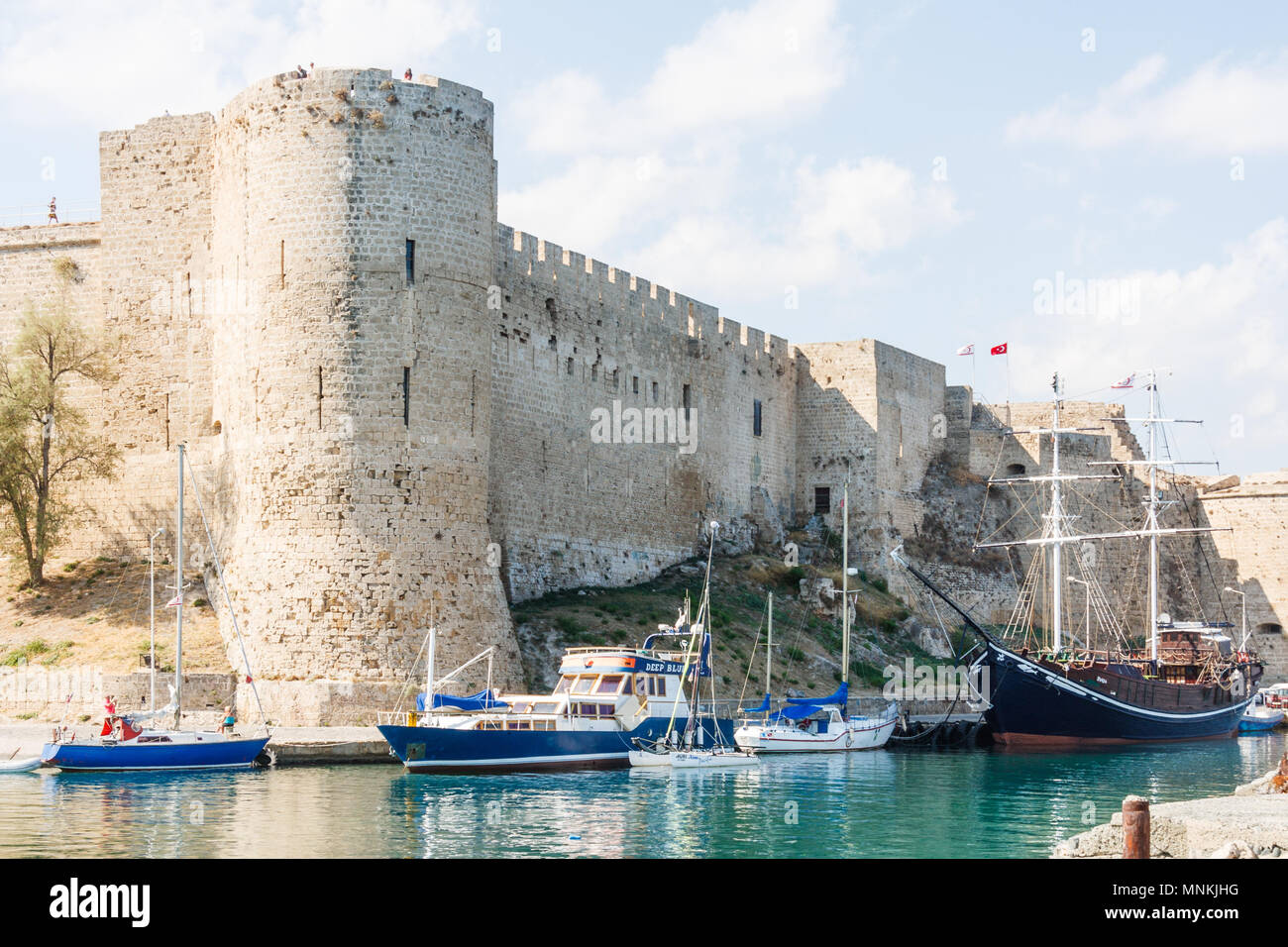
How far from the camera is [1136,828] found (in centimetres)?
1055

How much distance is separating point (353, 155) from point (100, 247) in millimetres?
7128

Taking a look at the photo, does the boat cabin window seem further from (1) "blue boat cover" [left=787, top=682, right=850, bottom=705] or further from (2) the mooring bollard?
(2) the mooring bollard

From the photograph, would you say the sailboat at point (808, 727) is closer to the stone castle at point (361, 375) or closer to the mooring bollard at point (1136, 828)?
the stone castle at point (361, 375)

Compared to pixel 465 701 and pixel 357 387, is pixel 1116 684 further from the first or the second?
pixel 357 387

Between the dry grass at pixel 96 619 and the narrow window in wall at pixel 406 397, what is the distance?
4756 mm

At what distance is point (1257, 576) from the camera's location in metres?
51.8

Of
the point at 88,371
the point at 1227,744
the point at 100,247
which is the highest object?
the point at 100,247

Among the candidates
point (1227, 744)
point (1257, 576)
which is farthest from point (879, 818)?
point (1257, 576)

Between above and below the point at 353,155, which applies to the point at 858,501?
below

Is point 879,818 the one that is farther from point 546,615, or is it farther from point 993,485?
point 993,485

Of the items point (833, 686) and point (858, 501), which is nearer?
point (833, 686)

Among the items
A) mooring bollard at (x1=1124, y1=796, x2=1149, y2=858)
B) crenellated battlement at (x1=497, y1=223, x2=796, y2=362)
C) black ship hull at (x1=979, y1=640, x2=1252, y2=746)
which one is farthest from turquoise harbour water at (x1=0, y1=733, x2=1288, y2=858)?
crenellated battlement at (x1=497, y1=223, x2=796, y2=362)

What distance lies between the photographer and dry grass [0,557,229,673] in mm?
24234

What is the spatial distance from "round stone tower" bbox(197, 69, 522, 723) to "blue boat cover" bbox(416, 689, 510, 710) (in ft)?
3.19
